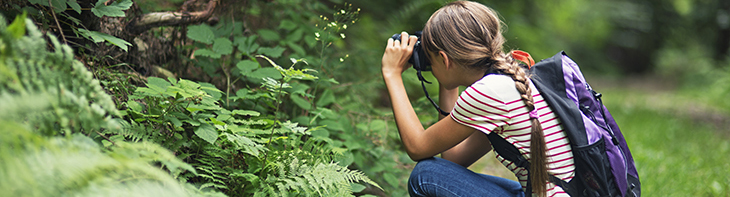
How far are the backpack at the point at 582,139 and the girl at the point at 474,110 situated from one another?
35 millimetres

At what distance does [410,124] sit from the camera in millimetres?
1502

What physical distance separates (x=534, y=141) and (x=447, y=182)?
0.35 meters

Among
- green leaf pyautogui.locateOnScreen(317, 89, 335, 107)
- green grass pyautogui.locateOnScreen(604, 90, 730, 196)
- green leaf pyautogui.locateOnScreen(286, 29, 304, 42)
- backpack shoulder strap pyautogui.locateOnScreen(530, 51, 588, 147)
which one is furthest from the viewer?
green grass pyautogui.locateOnScreen(604, 90, 730, 196)

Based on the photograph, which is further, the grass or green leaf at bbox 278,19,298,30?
the grass

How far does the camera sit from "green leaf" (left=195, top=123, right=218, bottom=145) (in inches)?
52.5

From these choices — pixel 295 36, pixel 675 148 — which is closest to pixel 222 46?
pixel 295 36

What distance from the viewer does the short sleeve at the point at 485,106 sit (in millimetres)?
1298

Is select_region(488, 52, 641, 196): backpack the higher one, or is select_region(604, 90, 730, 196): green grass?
select_region(488, 52, 641, 196): backpack

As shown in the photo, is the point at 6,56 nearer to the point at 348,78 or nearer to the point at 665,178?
the point at 348,78

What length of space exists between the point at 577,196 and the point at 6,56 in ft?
5.05

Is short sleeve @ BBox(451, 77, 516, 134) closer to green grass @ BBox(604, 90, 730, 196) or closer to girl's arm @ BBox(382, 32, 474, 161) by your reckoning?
girl's arm @ BBox(382, 32, 474, 161)

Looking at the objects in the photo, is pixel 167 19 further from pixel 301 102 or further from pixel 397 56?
pixel 397 56

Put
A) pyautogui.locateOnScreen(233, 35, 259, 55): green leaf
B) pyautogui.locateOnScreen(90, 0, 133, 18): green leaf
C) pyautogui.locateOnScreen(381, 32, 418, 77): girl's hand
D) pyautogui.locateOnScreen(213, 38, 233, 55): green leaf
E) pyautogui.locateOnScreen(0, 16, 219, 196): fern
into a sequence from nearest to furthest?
pyautogui.locateOnScreen(0, 16, 219, 196): fern → pyautogui.locateOnScreen(90, 0, 133, 18): green leaf → pyautogui.locateOnScreen(381, 32, 418, 77): girl's hand → pyautogui.locateOnScreen(213, 38, 233, 55): green leaf → pyautogui.locateOnScreen(233, 35, 259, 55): green leaf

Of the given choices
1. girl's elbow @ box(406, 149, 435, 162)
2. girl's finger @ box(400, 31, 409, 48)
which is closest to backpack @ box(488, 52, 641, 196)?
girl's elbow @ box(406, 149, 435, 162)
